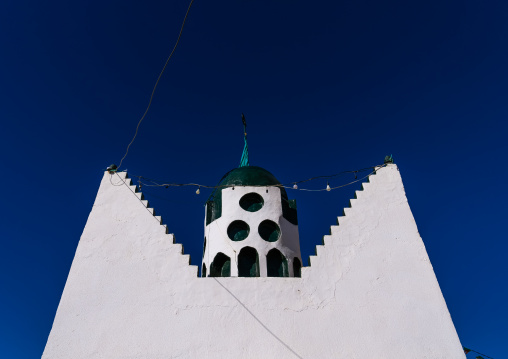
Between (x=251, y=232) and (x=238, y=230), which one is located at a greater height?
(x=238, y=230)

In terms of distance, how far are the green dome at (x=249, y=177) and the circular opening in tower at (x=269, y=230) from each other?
1.53 metres

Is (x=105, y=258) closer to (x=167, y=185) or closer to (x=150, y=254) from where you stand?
(x=150, y=254)

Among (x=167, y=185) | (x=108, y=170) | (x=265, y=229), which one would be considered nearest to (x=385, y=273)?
(x=265, y=229)

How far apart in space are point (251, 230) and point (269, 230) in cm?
64

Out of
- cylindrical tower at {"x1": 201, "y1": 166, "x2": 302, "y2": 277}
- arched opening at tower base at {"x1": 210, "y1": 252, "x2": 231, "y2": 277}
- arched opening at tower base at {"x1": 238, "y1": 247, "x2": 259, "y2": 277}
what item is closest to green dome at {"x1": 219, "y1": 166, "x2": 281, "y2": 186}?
cylindrical tower at {"x1": 201, "y1": 166, "x2": 302, "y2": 277}

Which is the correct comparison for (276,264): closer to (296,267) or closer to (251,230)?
(296,267)

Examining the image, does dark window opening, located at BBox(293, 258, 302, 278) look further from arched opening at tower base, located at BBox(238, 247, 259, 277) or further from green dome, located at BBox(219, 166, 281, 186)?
green dome, located at BBox(219, 166, 281, 186)

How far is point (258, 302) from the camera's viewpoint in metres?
8.30

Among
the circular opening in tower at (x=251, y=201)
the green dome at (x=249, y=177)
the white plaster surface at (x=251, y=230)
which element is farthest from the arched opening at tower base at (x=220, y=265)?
the green dome at (x=249, y=177)

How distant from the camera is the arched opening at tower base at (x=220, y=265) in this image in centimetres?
1108

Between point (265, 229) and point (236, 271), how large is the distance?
170 cm

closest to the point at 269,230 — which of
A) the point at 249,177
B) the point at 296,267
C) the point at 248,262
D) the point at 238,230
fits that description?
the point at 238,230

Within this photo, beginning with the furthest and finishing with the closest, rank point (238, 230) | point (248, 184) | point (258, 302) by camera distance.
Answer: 1. point (248, 184)
2. point (238, 230)
3. point (258, 302)

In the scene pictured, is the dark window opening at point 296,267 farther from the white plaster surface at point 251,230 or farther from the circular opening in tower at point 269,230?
the circular opening in tower at point 269,230
